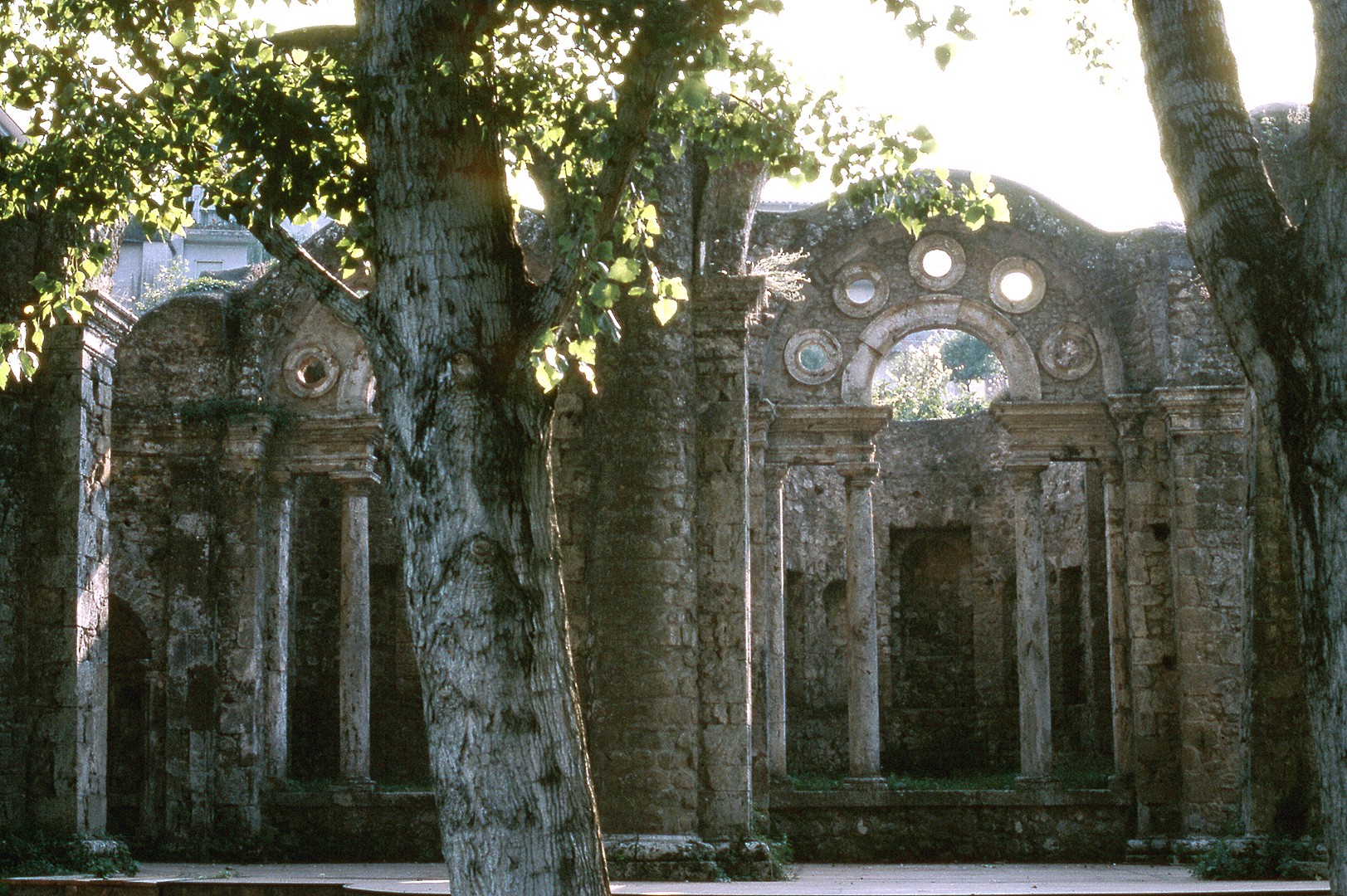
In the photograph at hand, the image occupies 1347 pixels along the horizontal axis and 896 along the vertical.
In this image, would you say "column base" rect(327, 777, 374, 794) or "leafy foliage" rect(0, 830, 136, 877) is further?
"column base" rect(327, 777, 374, 794)

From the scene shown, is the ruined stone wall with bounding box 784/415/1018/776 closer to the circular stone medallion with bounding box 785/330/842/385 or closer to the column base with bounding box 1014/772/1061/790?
the circular stone medallion with bounding box 785/330/842/385

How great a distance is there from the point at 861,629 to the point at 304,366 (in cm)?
643

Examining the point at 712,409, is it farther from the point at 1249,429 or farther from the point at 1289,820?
the point at 1289,820

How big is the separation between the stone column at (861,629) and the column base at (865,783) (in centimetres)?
4

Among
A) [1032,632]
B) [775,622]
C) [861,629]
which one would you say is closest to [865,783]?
[861,629]

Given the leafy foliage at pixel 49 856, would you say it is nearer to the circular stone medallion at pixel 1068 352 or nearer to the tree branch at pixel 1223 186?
the tree branch at pixel 1223 186

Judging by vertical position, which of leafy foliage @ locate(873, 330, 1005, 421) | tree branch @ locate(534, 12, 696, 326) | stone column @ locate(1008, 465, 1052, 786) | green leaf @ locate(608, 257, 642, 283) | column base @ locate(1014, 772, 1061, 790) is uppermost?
leafy foliage @ locate(873, 330, 1005, 421)

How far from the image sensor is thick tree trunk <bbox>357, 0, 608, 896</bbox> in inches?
192

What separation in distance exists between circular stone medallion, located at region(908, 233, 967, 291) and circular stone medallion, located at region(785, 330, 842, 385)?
119 cm

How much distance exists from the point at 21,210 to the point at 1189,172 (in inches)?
220

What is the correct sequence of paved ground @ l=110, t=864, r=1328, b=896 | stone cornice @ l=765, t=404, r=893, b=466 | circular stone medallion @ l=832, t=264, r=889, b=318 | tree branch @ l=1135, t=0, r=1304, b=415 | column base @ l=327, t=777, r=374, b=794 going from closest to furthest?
tree branch @ l=1135, t=0, r=1304, b=415 → paved ground @ l=110, t=864, r=1328, b=896 → column base @ l=327, t=777, r=374, b=794 → stone cornice @ l=765, t=404, r=893, b=466 → circular stone medallion @ l=832, t=264, r=889, b=318

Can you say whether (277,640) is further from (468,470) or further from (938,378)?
(938,378)

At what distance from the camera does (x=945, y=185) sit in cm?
720

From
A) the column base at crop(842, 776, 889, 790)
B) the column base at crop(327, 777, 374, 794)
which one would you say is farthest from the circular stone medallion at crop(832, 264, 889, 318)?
the column base at crop(327, 777, 374, 794)
